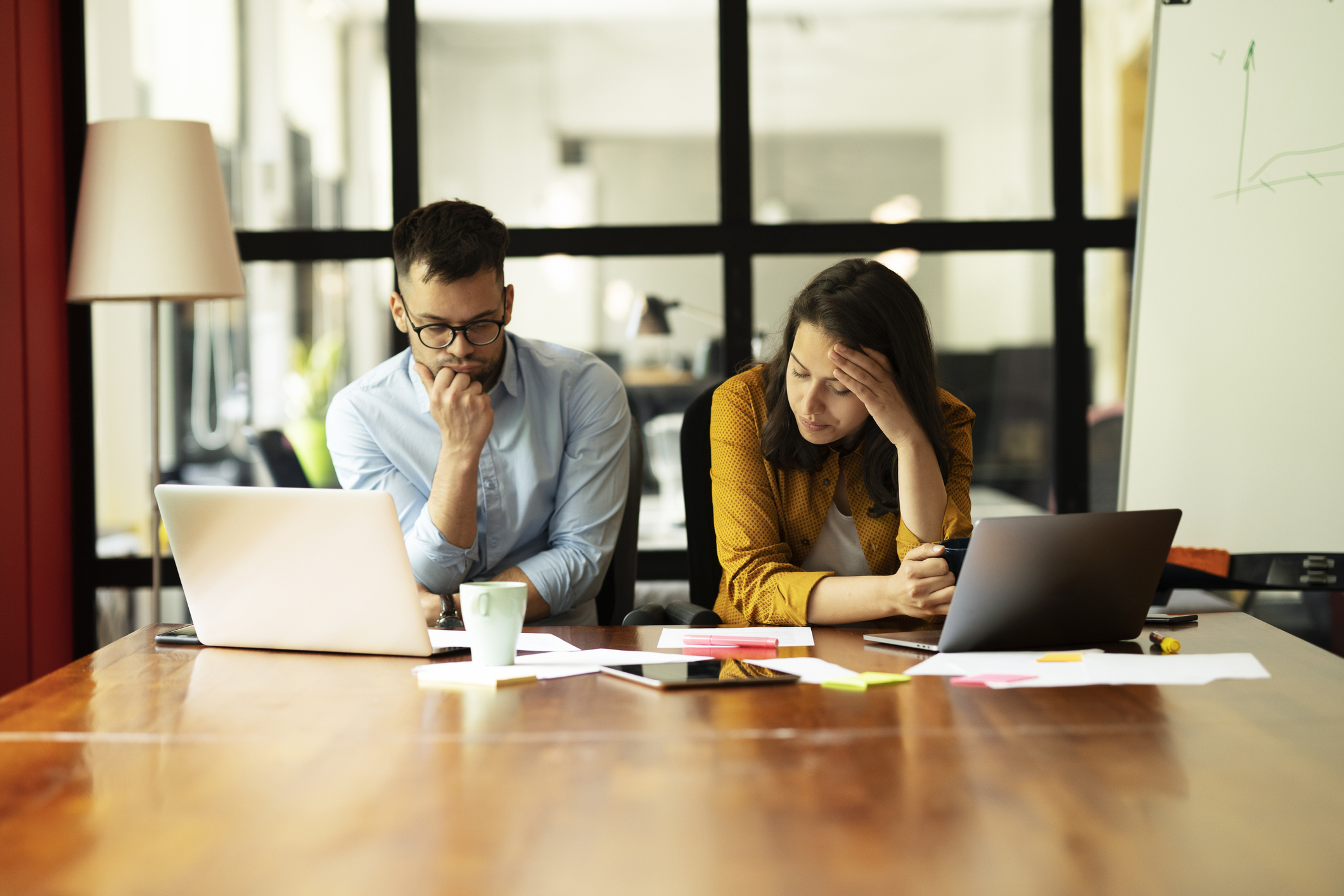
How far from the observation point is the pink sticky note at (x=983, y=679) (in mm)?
1166

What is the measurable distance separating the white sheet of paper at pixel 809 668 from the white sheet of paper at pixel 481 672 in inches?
8.4

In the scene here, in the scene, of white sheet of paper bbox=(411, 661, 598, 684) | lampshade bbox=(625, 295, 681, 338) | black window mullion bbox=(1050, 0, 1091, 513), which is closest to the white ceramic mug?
white sheet of paper bbox=(411, 661, 598, 684)

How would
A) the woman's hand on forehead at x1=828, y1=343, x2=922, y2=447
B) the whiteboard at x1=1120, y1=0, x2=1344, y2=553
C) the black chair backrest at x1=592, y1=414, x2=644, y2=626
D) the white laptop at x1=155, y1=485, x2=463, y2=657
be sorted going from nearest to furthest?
1. the white laptop at x1=155, y1=485, x2=463, y2=657
2. the woman's hand on forehead at x1=828, y1=343, x2=922, y2=447
3. the black chair backrest at x1=592, y1=414, x2=644, y2=626
4. the whiteboard at x1=1120, y1=0, x2=1344, y2=553

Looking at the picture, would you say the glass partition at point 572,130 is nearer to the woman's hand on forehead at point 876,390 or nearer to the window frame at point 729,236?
the window frame at point 729,236

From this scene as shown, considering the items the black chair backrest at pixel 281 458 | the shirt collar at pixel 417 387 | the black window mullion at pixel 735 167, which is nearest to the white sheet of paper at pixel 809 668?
the shirt collar at pixel 417 387

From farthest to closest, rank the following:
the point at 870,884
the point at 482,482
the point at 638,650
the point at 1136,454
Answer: the point at 1136,454 < the point at 482,482 < the point at 638,650 < the point at 870,884

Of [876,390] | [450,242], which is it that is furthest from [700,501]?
[450,242]

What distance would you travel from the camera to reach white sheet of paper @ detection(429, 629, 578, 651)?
1.41 m

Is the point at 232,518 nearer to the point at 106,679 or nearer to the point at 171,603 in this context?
the point at 106,679

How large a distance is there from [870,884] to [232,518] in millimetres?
951

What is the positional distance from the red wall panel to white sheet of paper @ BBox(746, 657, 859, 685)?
2.43 m

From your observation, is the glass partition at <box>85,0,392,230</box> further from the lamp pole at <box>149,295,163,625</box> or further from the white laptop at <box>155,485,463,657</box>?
the white laptop at <box>155,485,463,657</box>

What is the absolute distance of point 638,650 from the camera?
1.40m

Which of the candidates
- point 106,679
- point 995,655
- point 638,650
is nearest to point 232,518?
point 106,679
